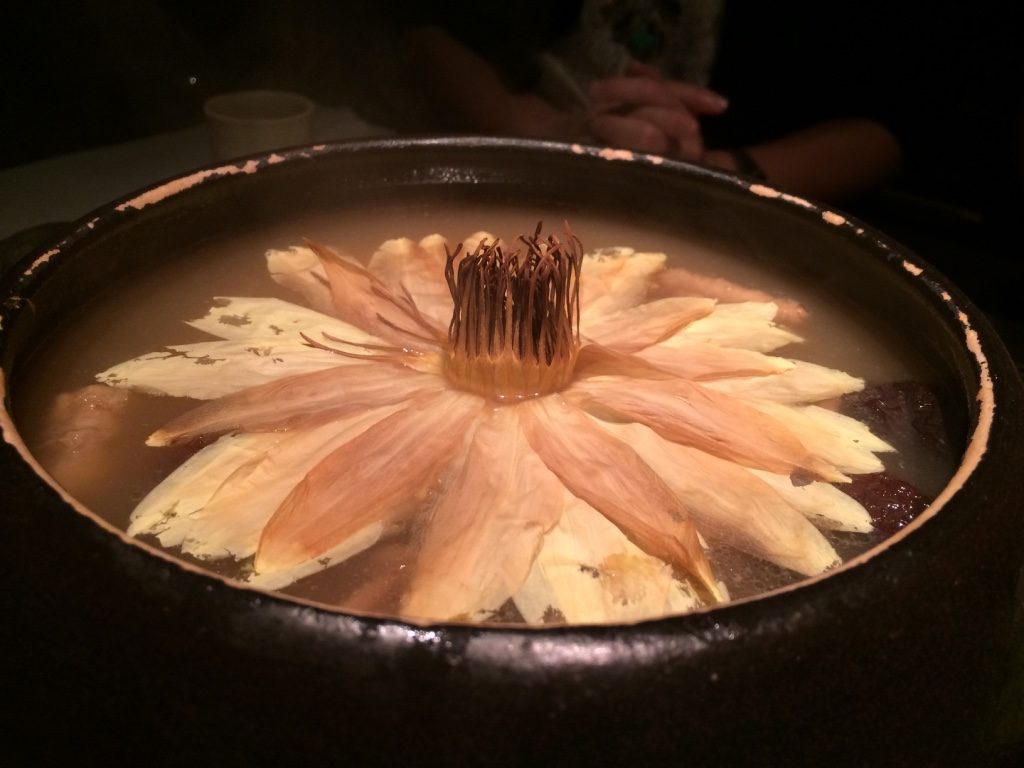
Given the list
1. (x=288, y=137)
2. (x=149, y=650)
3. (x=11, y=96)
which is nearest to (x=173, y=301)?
(x=149, y=650)

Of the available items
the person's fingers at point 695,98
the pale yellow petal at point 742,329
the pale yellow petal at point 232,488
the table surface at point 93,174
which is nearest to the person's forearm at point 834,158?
the person's fingers at point 695,98

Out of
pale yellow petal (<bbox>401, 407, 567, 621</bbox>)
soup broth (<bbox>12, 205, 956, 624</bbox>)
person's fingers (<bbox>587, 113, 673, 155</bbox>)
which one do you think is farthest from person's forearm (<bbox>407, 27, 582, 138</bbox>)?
pale yellow petal (<bbox>401, 407, 567, 621</bbox>)

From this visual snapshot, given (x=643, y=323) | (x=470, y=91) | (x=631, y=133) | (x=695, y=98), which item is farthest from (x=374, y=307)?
(x=470, y=91)

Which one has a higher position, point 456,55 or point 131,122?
point 456,55

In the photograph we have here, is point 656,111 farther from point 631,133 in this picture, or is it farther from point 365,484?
point 365,484

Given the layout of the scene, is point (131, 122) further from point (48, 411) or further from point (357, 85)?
point (48, 411)

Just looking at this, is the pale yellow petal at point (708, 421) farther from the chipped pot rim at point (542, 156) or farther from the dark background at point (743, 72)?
the dark background at point (743, 72)

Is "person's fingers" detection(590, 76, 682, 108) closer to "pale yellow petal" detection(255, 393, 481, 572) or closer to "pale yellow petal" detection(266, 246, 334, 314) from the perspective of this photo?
"pale yellow petal" detection(266, 246, 334, 314)
